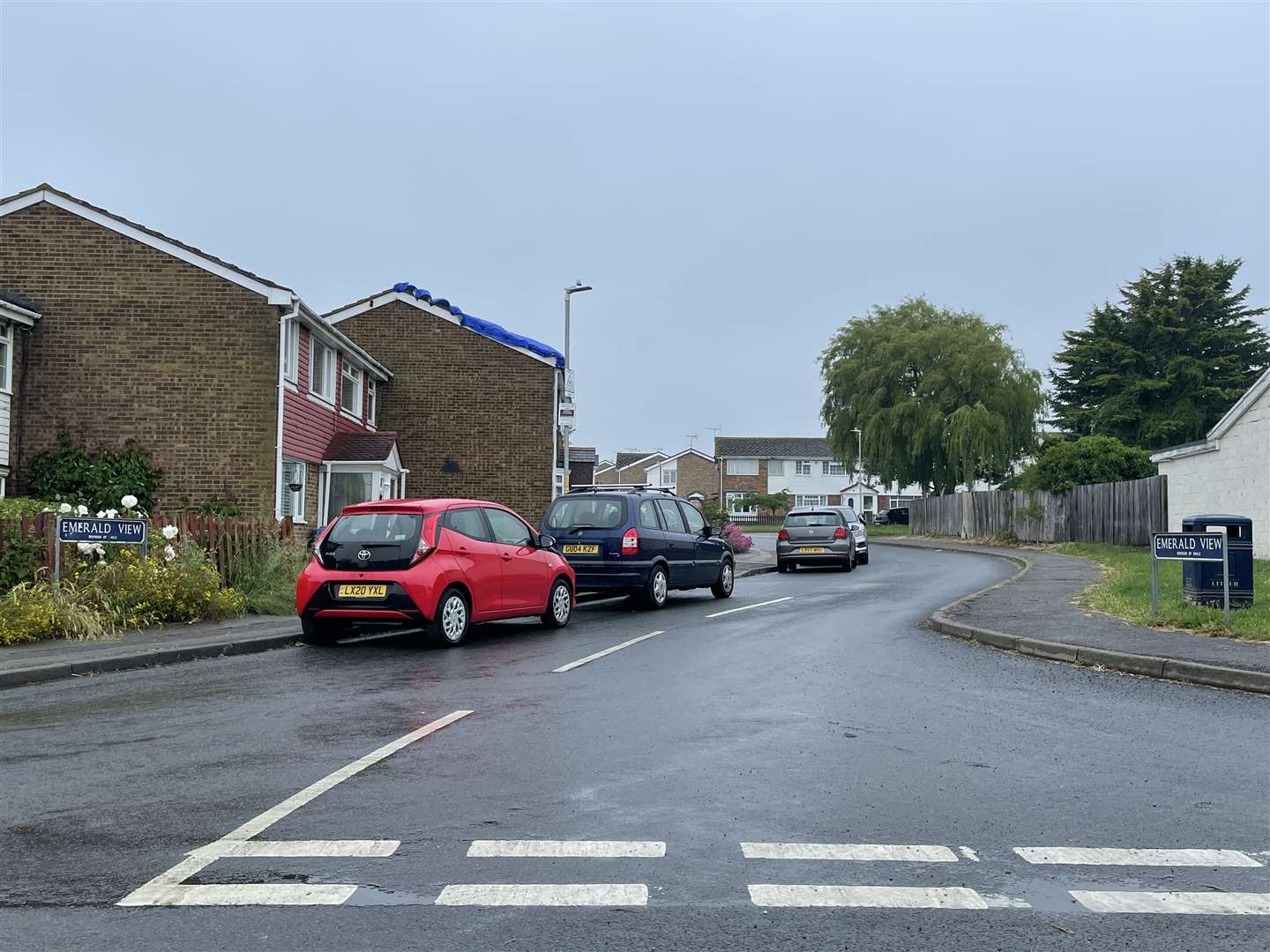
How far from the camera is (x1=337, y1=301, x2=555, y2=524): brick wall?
32.1 m

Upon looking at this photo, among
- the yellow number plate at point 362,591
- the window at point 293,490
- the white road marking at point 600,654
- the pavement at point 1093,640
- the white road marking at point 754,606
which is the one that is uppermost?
the window at point 293,490

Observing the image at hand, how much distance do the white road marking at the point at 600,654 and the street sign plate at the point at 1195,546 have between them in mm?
5661

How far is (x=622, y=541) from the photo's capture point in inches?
648

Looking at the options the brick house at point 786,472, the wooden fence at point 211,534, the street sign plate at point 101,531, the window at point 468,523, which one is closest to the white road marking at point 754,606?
the window at point 468,523

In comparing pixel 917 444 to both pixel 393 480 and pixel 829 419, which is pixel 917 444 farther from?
pixel 393 480

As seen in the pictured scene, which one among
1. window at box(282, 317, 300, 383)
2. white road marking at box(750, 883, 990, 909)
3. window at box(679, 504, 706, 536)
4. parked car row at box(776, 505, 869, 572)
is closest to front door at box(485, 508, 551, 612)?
window at box(679, 504, 706, 536)

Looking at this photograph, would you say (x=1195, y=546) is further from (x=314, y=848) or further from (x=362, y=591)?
(x=314, y=848)

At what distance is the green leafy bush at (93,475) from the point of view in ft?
72.0

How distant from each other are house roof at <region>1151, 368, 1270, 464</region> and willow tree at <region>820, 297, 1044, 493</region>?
2299 cm

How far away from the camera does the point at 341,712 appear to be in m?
8.12

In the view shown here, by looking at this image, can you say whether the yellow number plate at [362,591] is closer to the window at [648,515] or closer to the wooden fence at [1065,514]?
the window at [648,515]

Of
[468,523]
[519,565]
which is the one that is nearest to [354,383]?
[519,565]

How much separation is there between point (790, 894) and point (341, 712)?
4.75 metres

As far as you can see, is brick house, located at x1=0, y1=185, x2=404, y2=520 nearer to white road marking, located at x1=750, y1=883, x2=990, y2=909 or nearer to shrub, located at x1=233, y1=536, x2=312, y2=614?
shrub, located at x1=233, y1=536, x2=312, y2=614
